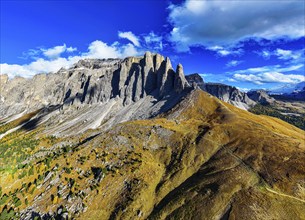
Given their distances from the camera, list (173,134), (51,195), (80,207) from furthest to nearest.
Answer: (173,134) → (51,195) → (80,207)

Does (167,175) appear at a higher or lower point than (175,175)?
lower

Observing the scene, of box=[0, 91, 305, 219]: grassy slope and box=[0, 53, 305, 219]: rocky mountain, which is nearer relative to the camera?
box=[0, 91, 305, 219]: grassy slope

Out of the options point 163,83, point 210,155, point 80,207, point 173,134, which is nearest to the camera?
point 80,207

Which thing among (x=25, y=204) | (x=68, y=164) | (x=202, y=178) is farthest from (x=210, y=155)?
(x=25, y=204)

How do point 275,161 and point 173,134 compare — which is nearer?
point 275,161

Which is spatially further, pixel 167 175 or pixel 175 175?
pixel 167 175

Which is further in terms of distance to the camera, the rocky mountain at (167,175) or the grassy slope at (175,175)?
the rocky mountain at (167,175)

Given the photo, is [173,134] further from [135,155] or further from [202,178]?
[202,178]

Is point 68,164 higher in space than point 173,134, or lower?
lower
